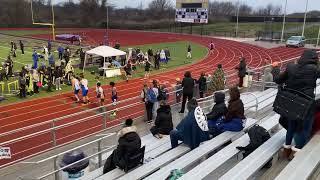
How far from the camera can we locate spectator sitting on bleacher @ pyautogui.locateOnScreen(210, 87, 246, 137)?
669 centimetres

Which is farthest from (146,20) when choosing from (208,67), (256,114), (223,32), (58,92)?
(256,114)

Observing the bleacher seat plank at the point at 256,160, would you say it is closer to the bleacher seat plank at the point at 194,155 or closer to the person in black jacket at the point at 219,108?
the bleacher seat plank at the point at 194,155

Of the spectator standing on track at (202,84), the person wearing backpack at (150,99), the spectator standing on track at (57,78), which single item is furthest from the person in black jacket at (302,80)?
the spectator standing on track at (57,78)

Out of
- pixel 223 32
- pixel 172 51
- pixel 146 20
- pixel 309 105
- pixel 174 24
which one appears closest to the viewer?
pixel 309 105

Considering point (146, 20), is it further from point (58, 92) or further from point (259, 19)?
point (58, 92)

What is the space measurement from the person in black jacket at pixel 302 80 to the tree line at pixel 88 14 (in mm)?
72740

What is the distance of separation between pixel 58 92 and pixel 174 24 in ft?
214

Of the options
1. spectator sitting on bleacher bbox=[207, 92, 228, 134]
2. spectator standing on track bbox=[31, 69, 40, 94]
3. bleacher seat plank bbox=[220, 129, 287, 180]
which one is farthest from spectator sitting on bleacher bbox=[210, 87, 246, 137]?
spectator standing on track bbox=[31, 69, 40, 94]

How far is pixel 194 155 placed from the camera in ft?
19.1

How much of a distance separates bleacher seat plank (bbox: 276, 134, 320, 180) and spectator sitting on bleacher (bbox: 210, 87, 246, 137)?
164cm

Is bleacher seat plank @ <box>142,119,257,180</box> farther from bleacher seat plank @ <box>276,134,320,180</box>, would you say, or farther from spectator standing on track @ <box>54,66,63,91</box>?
spectator standing on track @ <box>54,66,63,91</box>

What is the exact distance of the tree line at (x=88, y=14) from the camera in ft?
238

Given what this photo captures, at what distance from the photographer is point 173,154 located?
6.21 m

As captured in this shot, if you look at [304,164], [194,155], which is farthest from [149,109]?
[304,164]
